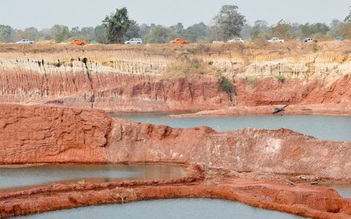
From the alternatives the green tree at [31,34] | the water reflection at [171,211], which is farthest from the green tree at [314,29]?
the water reflection at [171,211]

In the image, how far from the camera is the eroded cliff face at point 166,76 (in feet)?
233

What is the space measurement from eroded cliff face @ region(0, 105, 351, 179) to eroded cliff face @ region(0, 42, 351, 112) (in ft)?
96.1

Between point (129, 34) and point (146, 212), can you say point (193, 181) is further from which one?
point (129, 34)

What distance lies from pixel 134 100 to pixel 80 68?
5.91 m

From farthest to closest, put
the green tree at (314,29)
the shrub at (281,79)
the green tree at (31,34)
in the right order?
1. the green tree at (31,34)
2. the green tree at (314,29)
3. the shrub at (281,79)

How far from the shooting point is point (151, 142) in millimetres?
39375

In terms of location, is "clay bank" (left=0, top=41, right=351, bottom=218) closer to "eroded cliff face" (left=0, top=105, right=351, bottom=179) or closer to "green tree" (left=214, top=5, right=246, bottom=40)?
"eroded cliff face" (left=0, top=105, right=351, bottom=179)

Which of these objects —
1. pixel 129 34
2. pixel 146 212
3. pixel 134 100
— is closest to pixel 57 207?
pixel 146 212

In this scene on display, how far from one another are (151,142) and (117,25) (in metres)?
51.5

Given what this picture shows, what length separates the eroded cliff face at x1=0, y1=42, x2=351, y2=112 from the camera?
71000mm

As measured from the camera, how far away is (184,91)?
7425 cm

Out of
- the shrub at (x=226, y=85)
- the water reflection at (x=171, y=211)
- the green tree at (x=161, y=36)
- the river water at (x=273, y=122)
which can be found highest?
the green tree at (x=161, y=36)

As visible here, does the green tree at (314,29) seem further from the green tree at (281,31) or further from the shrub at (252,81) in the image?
the shrub at (252,81)

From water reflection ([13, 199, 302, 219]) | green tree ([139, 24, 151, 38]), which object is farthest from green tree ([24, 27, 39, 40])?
water reflection ([13, 199, 302, 219])
